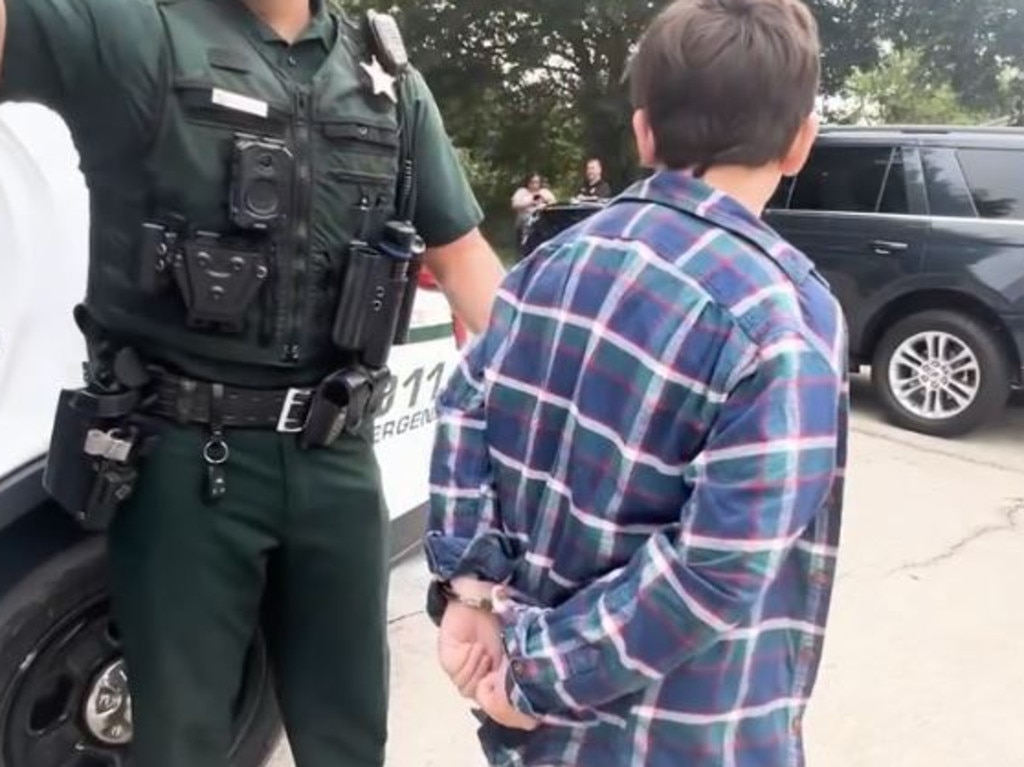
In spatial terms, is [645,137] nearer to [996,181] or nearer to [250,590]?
[250,590]

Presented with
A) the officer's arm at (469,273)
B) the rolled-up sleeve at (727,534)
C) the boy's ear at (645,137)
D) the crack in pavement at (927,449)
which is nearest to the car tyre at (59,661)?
the officer's arm at (469,273)

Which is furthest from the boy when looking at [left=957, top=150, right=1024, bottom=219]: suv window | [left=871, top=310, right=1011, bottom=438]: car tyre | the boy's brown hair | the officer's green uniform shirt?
[left=957, top=150, right=1024, bottom=219]: suv window

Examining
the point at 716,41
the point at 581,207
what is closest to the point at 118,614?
the point at 716,41

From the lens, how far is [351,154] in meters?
1.73

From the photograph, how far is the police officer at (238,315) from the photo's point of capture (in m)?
1.59

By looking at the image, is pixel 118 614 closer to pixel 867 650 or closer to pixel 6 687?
pixel 6 687

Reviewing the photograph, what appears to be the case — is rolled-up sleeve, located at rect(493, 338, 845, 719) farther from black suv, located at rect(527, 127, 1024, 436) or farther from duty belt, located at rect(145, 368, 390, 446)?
black suv, located at rect(527, 127, 1024, 436)

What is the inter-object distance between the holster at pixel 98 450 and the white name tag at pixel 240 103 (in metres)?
0.44

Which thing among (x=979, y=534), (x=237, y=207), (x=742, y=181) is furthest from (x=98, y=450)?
(x=979, y=534)

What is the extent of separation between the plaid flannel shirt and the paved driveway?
1620 millimetres

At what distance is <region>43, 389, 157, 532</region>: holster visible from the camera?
1668 millimetres

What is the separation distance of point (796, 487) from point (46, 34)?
43.2 inches

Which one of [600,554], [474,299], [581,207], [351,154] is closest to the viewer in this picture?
[600,554]

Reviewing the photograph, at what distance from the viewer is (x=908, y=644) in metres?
3.56
